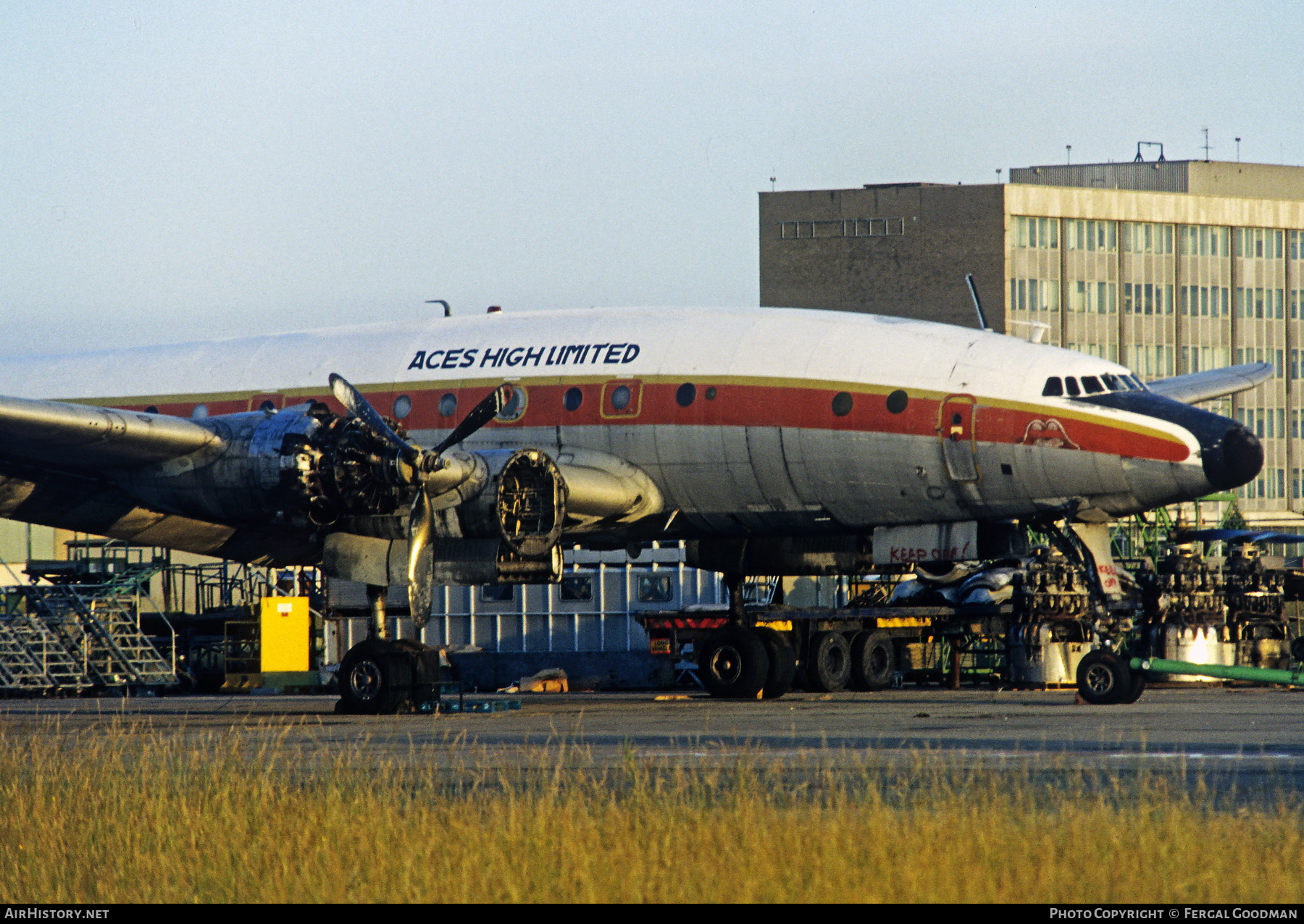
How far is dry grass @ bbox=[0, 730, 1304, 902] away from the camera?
8.09 metres

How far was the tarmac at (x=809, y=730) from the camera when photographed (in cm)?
1388

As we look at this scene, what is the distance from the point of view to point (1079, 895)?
305 inches

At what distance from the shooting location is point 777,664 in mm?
24891

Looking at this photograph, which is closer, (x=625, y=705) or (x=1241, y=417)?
(x=625, y=705)

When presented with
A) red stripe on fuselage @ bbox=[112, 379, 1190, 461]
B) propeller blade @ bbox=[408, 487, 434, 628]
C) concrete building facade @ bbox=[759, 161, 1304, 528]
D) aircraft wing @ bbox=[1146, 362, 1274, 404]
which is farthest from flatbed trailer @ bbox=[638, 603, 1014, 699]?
concrete building facade @ bbox=[759, 161, 1304, 528]

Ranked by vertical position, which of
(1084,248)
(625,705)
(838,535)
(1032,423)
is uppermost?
(1084,248)

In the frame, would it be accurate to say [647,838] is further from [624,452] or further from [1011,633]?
[1011,633]

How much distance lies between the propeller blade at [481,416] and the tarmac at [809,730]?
347 centimetres

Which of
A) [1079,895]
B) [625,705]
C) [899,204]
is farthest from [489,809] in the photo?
[899,204]

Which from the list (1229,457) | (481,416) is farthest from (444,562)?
(1229,457)

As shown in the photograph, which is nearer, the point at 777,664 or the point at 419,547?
the point at 419,547

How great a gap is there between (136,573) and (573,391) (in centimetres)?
1804

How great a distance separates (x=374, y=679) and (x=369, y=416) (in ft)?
11.0

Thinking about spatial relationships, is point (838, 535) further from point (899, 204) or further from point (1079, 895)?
point (899, 204)
